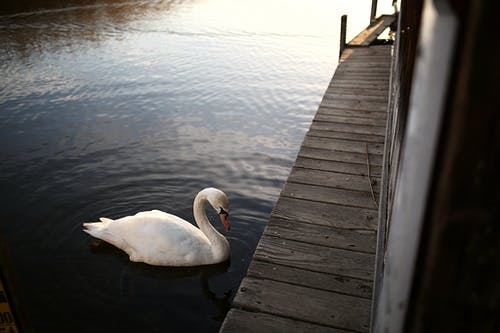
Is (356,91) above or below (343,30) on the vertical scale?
below

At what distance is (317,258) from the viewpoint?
3.32m

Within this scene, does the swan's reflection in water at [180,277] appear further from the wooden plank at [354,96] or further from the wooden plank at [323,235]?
the wooden plank at [354,96]

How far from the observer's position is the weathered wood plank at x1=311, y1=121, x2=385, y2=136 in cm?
591

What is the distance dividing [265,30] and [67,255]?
16.5 metres

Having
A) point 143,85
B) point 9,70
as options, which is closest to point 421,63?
point 143,85

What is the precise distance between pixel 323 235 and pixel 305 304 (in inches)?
34.4

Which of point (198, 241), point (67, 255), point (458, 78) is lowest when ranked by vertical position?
point (67, 255)

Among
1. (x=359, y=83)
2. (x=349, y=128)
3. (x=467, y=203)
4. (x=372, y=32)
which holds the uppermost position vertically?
(x=467, y=203)

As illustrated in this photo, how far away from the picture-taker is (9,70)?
12.6 m

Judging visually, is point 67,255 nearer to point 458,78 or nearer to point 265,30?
point 458,78

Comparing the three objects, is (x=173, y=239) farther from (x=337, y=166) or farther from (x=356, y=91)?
(x=356, y=91)

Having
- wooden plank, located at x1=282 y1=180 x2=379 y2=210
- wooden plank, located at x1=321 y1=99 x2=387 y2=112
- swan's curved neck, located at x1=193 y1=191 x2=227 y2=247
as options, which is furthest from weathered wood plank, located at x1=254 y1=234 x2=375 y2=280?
wooden plank, located at x1=321 y1=99 x2=387 y2=112

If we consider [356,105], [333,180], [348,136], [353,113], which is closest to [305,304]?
[333,180]

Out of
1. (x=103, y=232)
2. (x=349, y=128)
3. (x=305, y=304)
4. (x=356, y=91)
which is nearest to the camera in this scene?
(x=305, y=304)
